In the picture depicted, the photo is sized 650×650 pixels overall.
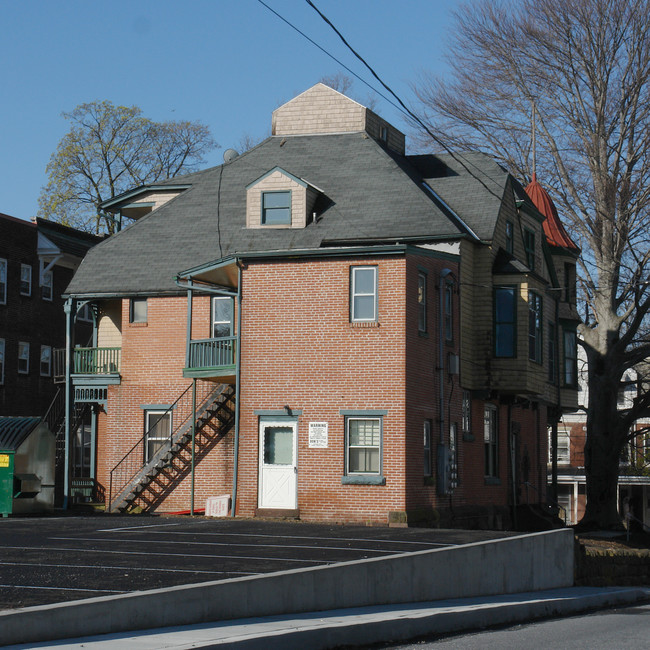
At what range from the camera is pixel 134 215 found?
37.9 meters

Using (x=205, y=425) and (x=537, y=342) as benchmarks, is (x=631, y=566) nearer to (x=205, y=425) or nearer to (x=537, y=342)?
(x=537, y=342)

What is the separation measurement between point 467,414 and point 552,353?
672 cm

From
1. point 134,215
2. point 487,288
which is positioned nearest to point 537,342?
point 487,288

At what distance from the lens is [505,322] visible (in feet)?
101

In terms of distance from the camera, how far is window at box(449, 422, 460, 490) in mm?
28125

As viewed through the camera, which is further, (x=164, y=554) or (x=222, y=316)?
(x=222, y=316)

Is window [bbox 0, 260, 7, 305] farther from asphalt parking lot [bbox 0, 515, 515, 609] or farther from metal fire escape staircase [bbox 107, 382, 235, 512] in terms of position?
asphalt parking lot [bbox 0, 515, 515, 609]

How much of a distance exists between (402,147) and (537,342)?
9789 mm

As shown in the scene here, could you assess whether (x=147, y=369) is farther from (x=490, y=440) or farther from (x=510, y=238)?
(x=510, y=238)

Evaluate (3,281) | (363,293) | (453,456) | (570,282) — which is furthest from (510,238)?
(3,281)

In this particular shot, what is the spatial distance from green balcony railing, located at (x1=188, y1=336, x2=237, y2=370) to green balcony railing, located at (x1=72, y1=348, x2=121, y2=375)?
169 inches

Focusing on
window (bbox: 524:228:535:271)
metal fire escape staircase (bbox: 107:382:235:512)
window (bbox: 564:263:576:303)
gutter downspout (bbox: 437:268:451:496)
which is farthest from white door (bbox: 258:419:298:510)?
window (bbox: 564:263:576:303)

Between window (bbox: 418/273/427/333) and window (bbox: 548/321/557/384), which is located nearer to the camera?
window (bbox: 418/273/427/333)

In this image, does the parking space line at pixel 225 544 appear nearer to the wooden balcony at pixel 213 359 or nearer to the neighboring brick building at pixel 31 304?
the wooden balcony at pixel 213 359
